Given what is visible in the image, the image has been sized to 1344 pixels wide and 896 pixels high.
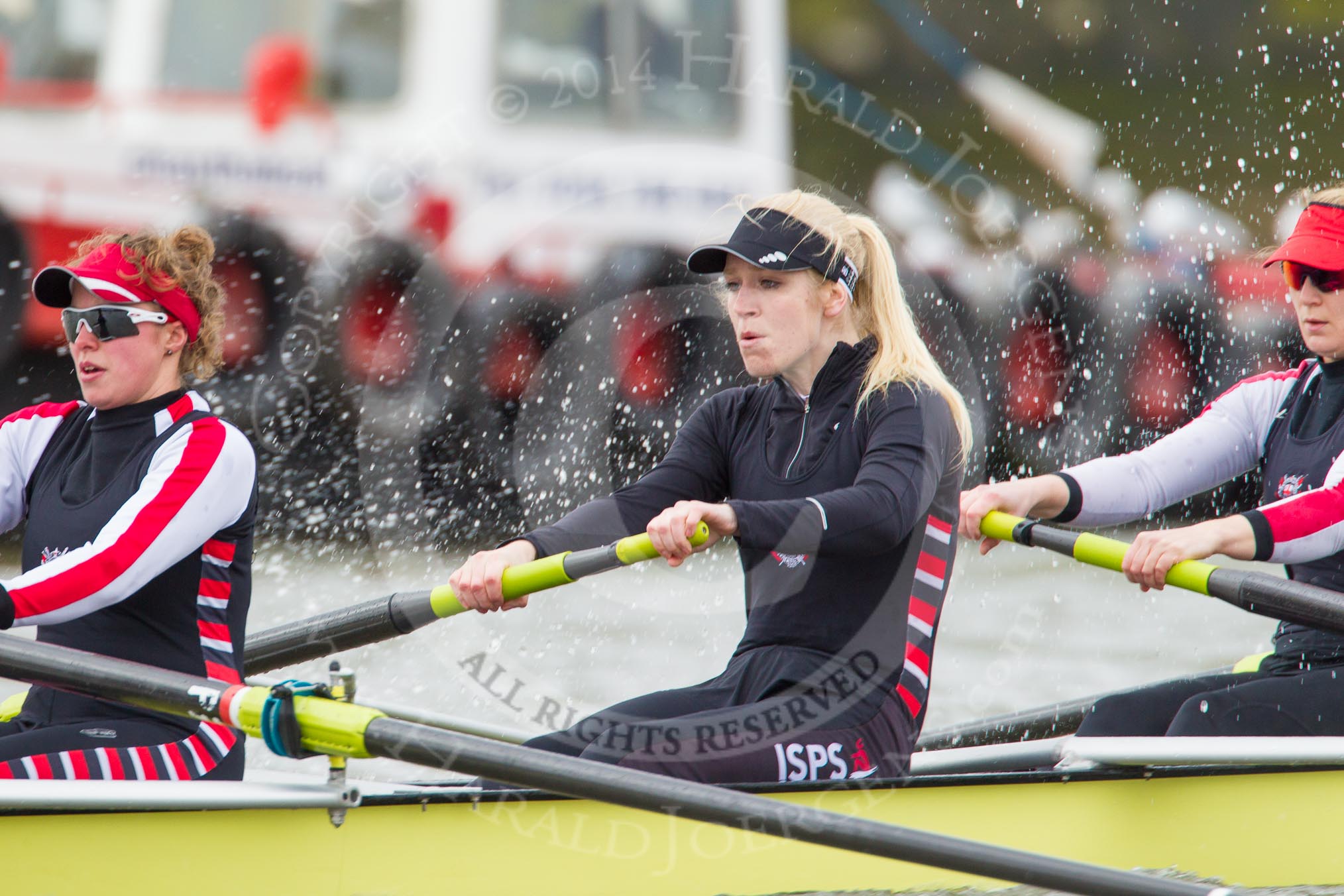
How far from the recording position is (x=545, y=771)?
7.51 ft

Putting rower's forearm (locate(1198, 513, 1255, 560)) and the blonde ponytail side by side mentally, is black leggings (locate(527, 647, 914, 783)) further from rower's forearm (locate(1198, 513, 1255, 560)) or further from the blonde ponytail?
rower's forearm (locate(1198, 513, 1255, 560))

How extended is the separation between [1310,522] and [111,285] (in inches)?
85.8

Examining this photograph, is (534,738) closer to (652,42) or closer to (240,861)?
(240,861)

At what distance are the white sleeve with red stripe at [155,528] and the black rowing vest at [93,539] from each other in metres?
0.03

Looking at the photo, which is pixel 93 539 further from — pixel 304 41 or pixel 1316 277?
pixel 304 41

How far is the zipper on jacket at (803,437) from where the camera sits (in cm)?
273

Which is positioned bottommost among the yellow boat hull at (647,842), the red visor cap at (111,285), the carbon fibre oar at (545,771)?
the yellow boat hull at (647,842)

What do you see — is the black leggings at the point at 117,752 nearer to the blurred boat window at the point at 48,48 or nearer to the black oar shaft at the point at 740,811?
the black oar shaft at the point at 740,811

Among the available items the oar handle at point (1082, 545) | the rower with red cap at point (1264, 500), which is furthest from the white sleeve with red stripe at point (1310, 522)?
the oar handle at point (1082, 545)

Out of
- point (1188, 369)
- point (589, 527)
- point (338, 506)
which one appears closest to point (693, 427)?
point (589, 527)

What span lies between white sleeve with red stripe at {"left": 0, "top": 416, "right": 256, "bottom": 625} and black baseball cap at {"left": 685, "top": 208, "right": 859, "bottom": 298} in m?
0.90

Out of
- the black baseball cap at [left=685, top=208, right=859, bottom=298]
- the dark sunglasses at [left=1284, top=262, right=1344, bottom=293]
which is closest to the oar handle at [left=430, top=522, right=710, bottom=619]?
the black baseball cap at [left=685, top=208, right=859, bottom=298]

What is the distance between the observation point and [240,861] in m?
2.41

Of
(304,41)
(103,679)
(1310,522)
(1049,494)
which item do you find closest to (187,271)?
(103,679)
